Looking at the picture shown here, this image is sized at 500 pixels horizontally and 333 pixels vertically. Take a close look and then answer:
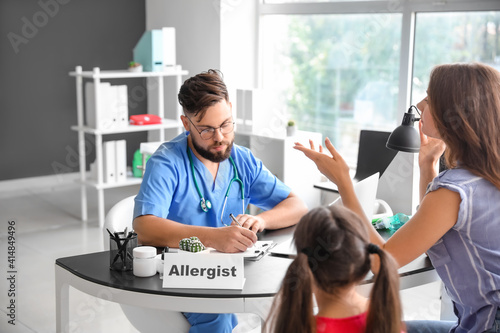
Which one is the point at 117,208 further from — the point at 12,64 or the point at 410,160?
the point at 12,64

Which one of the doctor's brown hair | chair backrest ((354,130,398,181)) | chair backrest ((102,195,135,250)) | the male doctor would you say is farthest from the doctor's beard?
chair backrest ((354,130,398,181))

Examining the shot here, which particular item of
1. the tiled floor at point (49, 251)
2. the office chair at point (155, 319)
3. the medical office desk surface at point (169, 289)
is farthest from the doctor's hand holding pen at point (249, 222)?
the tiled floor at point (49, 251)

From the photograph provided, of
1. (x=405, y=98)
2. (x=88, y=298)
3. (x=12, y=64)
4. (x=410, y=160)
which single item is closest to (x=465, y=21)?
(x=405, y=98)

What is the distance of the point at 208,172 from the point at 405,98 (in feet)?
8.54

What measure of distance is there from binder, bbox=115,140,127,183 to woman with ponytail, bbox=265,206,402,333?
3803 mm

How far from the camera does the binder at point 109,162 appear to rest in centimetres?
492

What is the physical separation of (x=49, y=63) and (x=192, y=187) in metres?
4.13

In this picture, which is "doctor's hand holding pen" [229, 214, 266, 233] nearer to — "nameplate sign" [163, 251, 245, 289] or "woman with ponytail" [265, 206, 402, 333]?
"nameplate sign" [163, 251, 245, 289]

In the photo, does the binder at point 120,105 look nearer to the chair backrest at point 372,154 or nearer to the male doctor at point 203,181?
the chair backrest at point 372,154

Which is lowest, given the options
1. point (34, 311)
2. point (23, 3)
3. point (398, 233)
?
point (34, 311)

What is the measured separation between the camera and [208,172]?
2.31 m

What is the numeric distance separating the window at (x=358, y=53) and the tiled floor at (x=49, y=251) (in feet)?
5.10

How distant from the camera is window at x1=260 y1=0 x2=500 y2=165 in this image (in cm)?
424

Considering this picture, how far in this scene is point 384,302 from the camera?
51.4 inches
